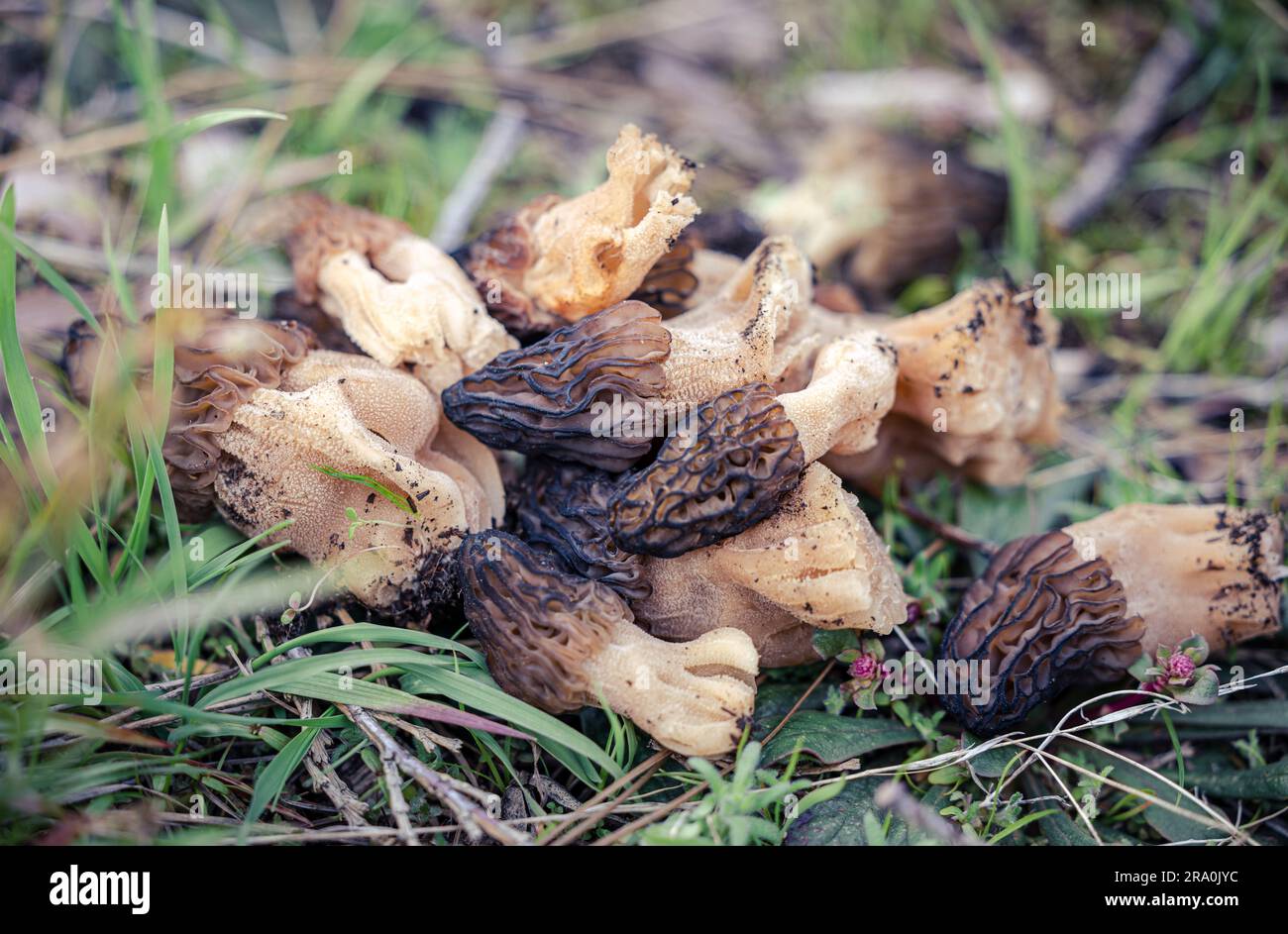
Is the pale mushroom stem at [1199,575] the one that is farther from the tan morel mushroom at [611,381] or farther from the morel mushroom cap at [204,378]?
the morel mushroom cap at [204,378]

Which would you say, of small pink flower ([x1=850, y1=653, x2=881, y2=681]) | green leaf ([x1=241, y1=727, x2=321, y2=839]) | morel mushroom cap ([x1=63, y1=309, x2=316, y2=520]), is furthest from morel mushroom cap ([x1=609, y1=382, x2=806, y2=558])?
morel mushroom cap ([x1=63, y1=309, x2=316, y2=520])

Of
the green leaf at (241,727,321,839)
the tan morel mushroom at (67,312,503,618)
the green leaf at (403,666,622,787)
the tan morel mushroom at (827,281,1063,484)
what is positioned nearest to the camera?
the green leaf at (241,727,321,839)

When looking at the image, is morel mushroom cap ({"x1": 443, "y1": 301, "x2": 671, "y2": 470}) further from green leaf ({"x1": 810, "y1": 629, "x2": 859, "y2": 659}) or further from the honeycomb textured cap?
the honeycomb textured cap

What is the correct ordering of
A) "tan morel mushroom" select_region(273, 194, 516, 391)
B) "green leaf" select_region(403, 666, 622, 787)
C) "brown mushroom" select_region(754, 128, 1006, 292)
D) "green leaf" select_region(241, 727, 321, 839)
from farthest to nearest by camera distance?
"brown mushroom" select_region(754, 128, 1006, 292)
"tan morel mushroom" select_region(273, 194, 516, 391)
"green leaf" select_region(403, 666, 622, 787)
"green leaf" select_region(241, 727, 321, 839)

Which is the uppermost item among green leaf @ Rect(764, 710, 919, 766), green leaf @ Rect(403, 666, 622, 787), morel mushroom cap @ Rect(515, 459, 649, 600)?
morel mushroom cap @ Rect(515, 459, 649, 600)

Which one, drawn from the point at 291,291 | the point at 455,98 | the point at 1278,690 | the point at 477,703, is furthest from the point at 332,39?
the point at 1278,690

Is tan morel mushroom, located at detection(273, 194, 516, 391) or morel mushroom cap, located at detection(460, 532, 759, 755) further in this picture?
tan morel mushroom, located at detection(273, 194, 516, 391)

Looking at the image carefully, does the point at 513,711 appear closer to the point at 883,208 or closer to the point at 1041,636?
the point at 1041,636
